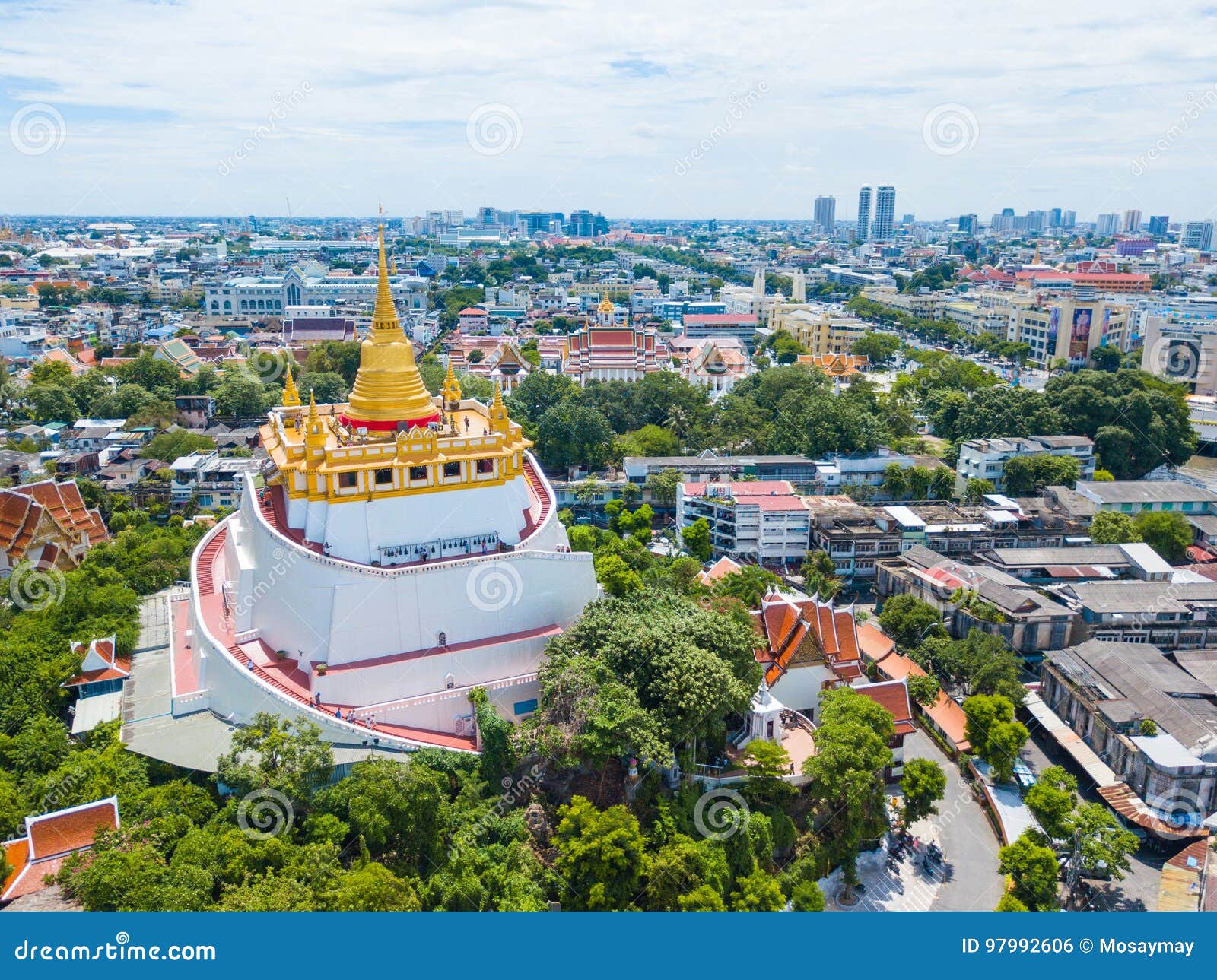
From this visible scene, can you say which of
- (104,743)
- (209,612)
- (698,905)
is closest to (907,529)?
(698,905)

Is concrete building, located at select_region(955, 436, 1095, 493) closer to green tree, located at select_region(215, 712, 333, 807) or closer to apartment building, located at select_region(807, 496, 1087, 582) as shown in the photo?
apartment building, located at select_region(807, 496, 1087, 582)

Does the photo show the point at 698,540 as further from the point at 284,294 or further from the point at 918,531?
the point at 284,294

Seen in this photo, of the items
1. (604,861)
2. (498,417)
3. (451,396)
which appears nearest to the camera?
(604,861)

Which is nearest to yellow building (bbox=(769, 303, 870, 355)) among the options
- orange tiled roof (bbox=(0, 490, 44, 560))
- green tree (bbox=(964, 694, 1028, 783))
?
green tree (bbox=(964, 694, 1028, 783))

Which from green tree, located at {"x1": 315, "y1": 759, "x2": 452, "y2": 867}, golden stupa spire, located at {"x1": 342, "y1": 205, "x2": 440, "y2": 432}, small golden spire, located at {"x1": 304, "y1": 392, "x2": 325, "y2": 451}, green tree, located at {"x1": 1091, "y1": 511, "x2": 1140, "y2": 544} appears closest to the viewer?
green tree, located at {"x1": 315, "y1": 759, "x2": 452, "y2": 867}

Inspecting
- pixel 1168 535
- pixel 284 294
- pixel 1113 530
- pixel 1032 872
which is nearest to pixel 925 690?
pixel 1032 872

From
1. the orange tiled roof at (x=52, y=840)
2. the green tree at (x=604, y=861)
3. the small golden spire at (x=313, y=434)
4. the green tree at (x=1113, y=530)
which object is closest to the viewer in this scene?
the orange tiled roof at (x=52, y=840)

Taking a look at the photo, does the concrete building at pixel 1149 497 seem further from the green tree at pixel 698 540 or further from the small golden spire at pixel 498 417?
the small golden spire at pixel 498 417

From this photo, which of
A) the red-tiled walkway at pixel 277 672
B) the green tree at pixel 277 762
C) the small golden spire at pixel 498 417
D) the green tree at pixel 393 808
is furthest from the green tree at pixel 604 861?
the small golden spire at pixel 498 417
